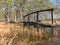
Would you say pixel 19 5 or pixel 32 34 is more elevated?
pixel 19 5

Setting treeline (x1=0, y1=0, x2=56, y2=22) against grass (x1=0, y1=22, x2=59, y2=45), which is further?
treeline (x1=0, y1=0, x2=56, y2=22)

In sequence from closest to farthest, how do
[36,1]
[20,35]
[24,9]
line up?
[20,35]
[36,1]
[24,9]

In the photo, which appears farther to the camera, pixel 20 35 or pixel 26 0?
pixel 26 0

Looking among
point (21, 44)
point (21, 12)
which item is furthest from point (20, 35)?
point (21, 12)

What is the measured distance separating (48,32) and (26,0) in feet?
68.1

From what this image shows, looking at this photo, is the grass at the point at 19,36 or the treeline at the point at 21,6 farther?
the treeline at the point at 21,6

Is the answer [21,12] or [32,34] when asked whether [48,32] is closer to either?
[32,34]

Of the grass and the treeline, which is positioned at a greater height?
the treeline

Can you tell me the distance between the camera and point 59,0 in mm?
30359

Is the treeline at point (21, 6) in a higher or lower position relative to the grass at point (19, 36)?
higher

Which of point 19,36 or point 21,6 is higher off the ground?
point 21,6

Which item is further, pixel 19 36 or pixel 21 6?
pixel 21 6

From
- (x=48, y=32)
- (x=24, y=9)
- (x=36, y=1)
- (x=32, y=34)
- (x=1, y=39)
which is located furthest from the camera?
(x=24, y=9)

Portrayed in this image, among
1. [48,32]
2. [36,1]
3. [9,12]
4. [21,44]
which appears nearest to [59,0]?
[36,1]
